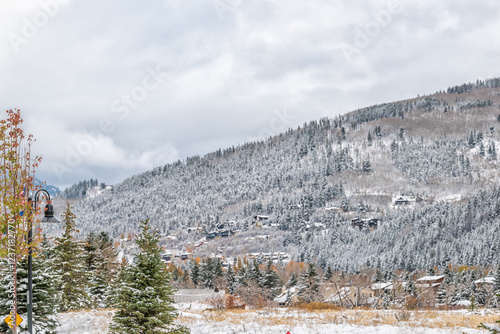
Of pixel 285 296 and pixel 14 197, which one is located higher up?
pixel 14 197

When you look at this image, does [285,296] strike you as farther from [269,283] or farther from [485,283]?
[485,283]

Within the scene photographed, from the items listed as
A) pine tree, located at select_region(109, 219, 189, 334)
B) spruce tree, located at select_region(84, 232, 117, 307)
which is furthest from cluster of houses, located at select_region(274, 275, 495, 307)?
pine tree, located at select_region(109, 219, 189, 334)

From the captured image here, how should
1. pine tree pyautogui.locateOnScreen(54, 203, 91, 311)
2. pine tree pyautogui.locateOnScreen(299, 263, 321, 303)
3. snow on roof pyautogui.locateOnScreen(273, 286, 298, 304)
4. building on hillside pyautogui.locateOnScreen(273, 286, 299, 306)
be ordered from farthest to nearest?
snow on roof pyautogui.locateOnScreen(273, 286, 298, 304) < building on hillside pyautogui.locateOnScreen(273, 286, 299, 306) < pine tree pyautogui.locateOnScreen(299, 263, 321, 303) < pine tree pyautogui.locateOnScreen(54, 203, 91, 311)

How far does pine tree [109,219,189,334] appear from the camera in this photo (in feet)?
51.2

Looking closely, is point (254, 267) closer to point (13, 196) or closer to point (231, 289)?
point (231, 289)

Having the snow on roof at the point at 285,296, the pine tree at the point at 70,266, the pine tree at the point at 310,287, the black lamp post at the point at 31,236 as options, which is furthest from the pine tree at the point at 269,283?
the black lamp post at the point at 31,236

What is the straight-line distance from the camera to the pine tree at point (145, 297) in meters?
15.6

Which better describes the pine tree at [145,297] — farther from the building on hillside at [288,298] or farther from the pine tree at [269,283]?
the pine tree at [269,283]

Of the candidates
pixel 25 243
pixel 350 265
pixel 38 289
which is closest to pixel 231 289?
pixel 38 289

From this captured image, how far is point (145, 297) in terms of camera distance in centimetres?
1585

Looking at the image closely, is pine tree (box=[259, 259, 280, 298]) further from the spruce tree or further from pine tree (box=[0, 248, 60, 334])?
pine tree (box=[0, 248, 60, 334])

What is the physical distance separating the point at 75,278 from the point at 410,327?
2769 cm

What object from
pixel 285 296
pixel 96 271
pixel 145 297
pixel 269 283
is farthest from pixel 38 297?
pixel 285 296

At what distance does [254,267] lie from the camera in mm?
76938
